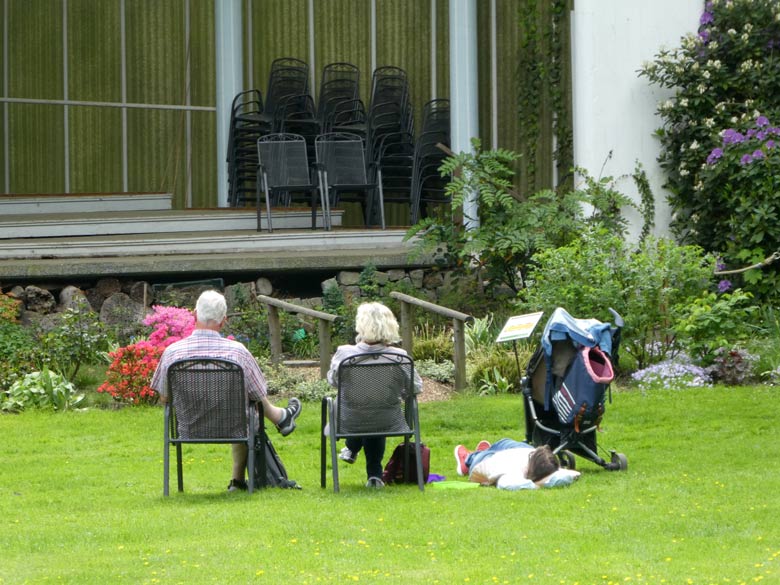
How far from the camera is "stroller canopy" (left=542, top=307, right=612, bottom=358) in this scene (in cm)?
804

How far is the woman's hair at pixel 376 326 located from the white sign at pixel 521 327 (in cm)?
101

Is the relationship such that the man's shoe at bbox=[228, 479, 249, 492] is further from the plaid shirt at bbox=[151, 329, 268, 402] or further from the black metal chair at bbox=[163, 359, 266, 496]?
the plaid shirt at bbox=[151, 329, 268, 402]

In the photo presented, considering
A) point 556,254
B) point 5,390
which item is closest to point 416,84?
point 556,254

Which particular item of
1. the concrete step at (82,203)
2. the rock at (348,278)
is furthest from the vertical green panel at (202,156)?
the rock at (348,278)

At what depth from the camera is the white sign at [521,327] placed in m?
8.52

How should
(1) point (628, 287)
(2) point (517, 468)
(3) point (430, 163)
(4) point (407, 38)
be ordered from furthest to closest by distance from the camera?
(4) point (407, 38), (3) point (430, 163), (1) point (628, 287), (2) point (517, 468)

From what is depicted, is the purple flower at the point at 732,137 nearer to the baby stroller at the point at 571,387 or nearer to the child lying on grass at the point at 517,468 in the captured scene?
the baby stroller at the point at 571,387

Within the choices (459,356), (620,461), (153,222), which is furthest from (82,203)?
(620,461)

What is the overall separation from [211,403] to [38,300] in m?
6.48

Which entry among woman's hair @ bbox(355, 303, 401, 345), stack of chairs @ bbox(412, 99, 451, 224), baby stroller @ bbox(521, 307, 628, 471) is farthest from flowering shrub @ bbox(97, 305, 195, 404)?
stack of chairs @ bbox(412, 99, 451, 224)

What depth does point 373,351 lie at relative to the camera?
302 inches

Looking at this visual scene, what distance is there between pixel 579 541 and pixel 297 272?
8246 mm

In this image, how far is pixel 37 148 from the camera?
63.0 ft

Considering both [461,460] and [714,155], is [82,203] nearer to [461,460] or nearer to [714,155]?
[714,155]
